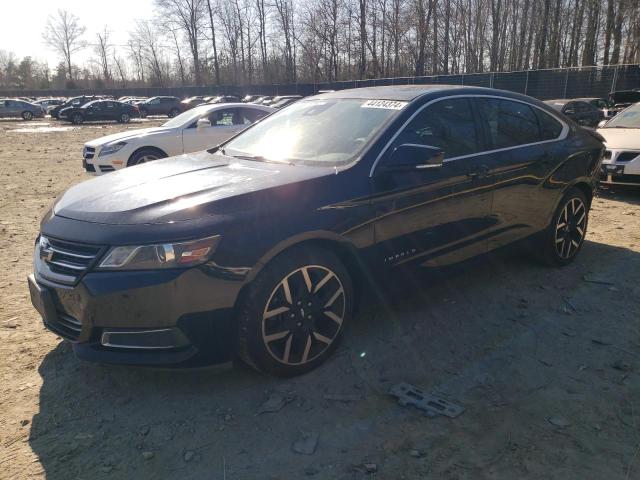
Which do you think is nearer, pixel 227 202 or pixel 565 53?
pixel 227 202

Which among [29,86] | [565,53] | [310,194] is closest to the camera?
[310,194]

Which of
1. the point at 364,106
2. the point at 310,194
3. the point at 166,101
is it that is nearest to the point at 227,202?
the point at 310,194

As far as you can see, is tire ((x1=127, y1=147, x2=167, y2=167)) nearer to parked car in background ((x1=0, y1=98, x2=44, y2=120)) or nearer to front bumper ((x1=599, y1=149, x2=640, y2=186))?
front bumper ((x1=599, y1=149, x2=640, y2=186))

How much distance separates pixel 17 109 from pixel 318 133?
4521cm

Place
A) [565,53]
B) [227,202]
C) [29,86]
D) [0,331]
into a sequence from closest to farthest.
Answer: [227,202] < [0,331] < [565,53] < [29,86]

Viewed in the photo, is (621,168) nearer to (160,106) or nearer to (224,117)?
(224,117)

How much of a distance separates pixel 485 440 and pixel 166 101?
43739 mm

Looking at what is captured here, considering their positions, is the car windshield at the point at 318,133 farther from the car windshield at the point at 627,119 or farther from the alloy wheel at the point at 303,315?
the car windshield at the point at 627,119

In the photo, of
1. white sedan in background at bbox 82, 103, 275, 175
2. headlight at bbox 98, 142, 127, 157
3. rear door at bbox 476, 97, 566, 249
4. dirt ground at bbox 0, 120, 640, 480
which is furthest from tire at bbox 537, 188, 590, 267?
headlight at bbox 98, 142, 127, 157

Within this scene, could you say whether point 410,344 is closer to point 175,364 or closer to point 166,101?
point 175,364

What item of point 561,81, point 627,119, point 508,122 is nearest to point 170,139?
point 508,122

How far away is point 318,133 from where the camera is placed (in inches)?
149

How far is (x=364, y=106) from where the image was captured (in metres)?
3.85

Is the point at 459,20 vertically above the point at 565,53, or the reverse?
the point at 459,20
